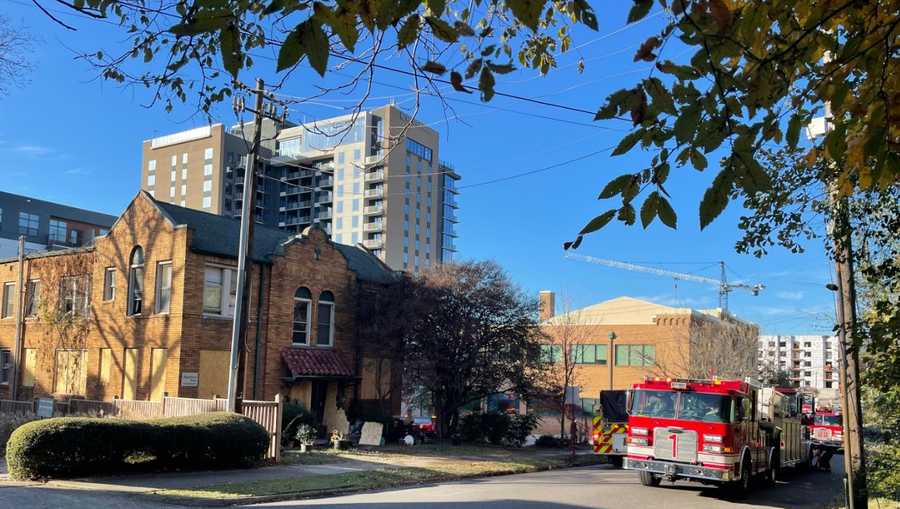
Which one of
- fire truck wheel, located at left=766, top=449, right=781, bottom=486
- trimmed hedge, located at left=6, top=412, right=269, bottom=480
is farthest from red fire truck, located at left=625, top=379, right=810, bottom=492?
trimmed hedge, located at left=6, top=412, right=269, bottom=480

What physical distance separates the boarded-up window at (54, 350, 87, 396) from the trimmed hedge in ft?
43.6

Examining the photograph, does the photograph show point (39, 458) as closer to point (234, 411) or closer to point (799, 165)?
point (234, 411)

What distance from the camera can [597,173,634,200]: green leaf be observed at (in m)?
4.02

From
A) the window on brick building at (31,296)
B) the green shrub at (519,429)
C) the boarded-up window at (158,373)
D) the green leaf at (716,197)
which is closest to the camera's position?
the green leaf at (716,197)

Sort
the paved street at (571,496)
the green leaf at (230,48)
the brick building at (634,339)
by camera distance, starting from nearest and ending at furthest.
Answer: the green leaf at (230,48) → the paved street at (571,496) → the brick building at (634,339)

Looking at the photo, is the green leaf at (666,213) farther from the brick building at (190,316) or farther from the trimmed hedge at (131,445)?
the brick building at (190,316)

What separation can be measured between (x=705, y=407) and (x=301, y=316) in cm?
1635

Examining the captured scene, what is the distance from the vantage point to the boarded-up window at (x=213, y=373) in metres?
25.3

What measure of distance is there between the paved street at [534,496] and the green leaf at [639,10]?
10771 mm

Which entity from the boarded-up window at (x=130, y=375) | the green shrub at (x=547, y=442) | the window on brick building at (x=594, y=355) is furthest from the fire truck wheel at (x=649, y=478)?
the window on brick building at (x=594, y=355)

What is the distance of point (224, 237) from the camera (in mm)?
27359

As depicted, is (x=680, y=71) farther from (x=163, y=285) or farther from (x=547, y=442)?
(x=547, y=442)

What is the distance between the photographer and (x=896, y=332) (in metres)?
8.54

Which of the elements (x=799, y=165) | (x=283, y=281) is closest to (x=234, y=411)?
(x=283, y=281)
